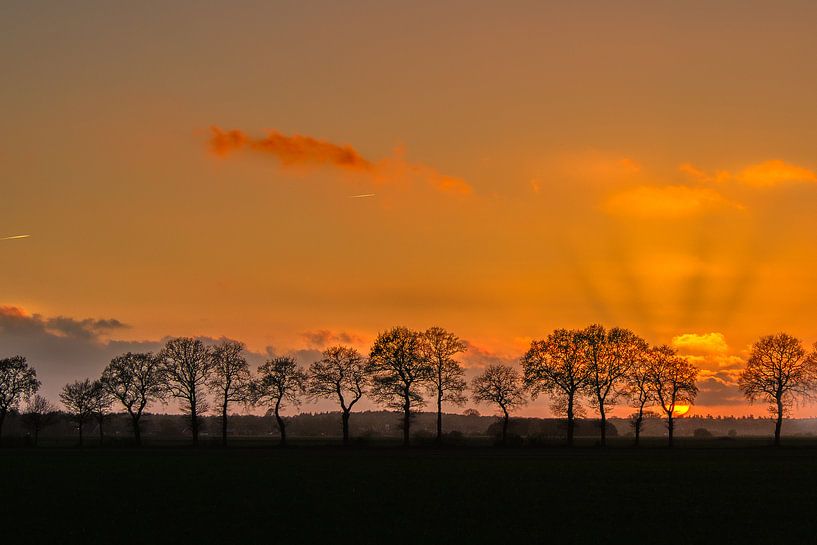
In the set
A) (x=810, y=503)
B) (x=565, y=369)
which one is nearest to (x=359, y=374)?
(x=565, y=369)

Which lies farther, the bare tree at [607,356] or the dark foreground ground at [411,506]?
the bare tree at [607,356]

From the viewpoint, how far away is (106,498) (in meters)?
41.8

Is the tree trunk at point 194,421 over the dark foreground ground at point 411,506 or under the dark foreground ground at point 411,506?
under

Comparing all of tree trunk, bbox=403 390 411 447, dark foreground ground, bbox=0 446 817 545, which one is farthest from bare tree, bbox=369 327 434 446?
dark foreground ground, bbox=0 446 817 545

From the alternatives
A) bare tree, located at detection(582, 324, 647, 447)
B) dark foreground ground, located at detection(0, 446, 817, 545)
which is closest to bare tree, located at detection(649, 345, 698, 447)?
bare tree, located at detection(582, 324, 647, 447)

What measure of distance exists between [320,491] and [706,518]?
21.0m

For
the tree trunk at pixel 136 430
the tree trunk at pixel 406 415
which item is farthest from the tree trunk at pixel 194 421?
the tree trunk at pixel 406 415

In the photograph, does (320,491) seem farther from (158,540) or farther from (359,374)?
(359,374)

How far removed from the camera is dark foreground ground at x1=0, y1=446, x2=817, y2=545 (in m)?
30.3

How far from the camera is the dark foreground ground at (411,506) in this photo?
30281 mm

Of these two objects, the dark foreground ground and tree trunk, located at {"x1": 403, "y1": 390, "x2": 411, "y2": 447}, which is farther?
tree trunk, located at {"x1": 403, "y1": 390, "x2": 411, "y2": 447}

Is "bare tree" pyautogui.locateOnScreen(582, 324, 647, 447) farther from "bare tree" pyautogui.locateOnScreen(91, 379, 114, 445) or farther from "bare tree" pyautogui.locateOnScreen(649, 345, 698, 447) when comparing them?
"bare tree" pyautogui.locateOnScreen(91, 379, 114, 445)

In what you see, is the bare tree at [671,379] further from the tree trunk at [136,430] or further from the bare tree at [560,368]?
the tree trunk at [136,430]

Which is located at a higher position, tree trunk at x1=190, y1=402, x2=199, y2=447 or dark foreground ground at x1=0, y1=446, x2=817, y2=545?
dark foreground ground at x1=0, y1=446, x2=817, y2=545
